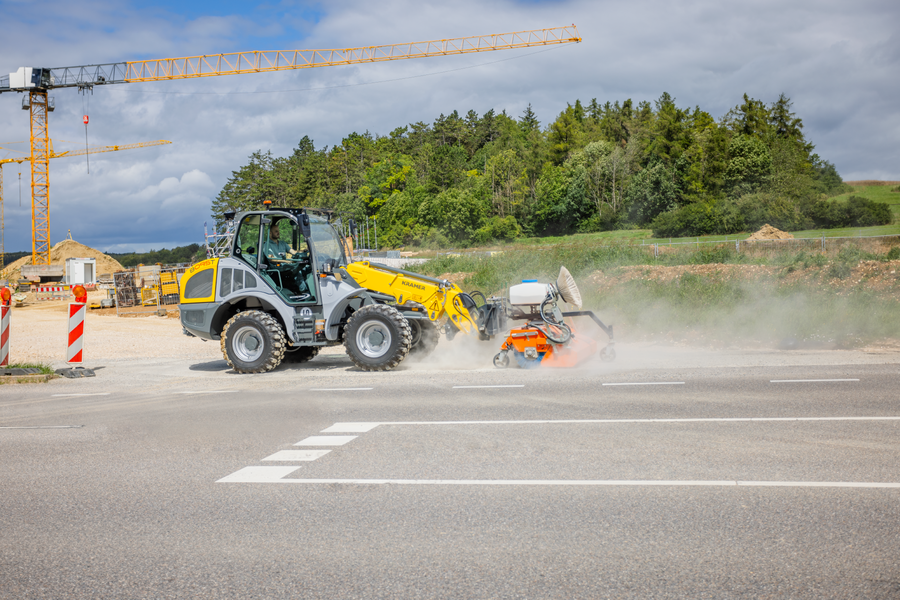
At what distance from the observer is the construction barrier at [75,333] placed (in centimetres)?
1373

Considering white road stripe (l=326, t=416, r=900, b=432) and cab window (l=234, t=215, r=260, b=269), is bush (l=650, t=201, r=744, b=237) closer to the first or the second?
cab window (l=234, t=215, r=260, b=269)

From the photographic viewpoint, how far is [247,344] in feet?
42.7

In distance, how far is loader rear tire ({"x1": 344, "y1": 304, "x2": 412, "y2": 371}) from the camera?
11977 millimetres

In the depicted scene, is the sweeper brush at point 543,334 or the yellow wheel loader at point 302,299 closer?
the sweeper brush at point 543,334

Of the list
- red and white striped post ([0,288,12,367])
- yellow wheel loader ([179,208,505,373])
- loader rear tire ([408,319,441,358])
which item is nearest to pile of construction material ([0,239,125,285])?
red and white striped post ([0,288,12,367])

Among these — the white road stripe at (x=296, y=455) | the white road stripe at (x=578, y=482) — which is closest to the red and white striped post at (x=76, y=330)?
the white road stripe at (x=296, y=455)

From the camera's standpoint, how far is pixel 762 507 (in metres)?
4.84

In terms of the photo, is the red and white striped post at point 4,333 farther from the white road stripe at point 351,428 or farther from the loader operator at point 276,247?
the white road stripe at point 351,428

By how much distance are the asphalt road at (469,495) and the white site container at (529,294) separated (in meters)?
2.48

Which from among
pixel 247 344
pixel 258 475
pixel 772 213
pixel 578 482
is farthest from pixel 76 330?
pixel 772 213

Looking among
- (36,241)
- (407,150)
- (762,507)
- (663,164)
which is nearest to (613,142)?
(663,164)

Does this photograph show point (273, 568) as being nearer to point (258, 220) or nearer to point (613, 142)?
point (258, 220)

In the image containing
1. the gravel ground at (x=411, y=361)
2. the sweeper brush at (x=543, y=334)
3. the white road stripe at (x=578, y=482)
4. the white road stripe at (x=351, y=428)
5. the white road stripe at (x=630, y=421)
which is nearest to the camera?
the white road stripe at (x=578, y=482)

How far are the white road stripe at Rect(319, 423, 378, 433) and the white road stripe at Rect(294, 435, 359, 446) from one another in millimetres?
233
